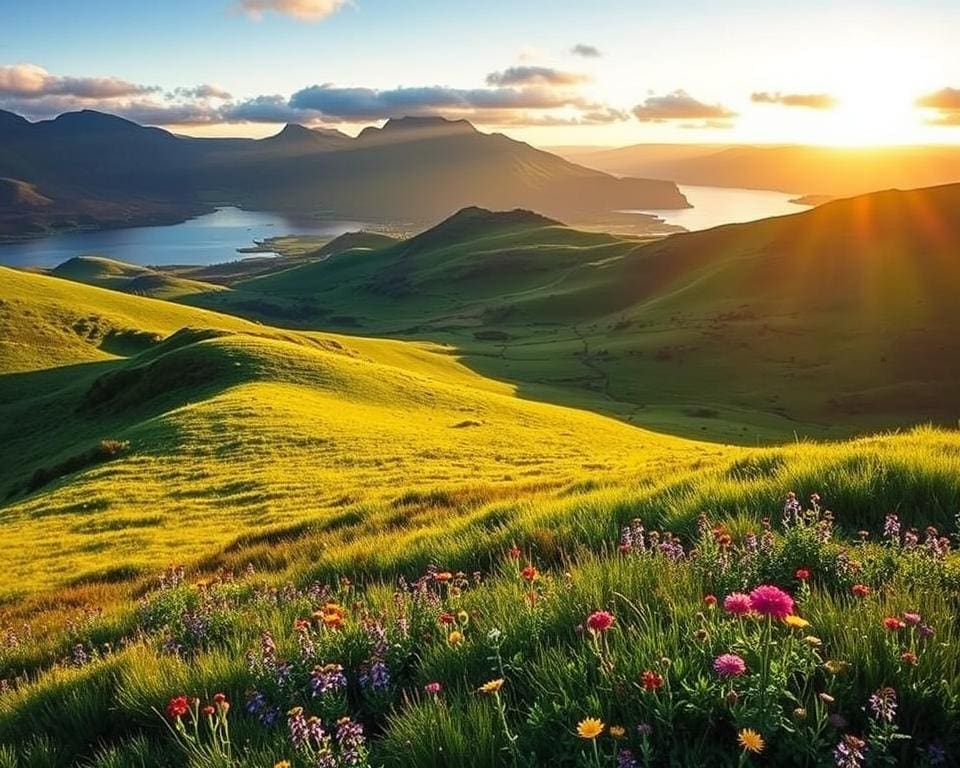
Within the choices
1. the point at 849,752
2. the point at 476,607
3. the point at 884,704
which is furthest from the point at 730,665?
the point at 476,607

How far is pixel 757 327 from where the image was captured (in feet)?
388

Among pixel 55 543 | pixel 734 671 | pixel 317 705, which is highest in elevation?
pixel 734 671

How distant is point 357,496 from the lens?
79.1 feet

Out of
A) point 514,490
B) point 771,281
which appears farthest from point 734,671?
point 771,281

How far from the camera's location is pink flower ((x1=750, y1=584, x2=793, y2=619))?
10.6ft

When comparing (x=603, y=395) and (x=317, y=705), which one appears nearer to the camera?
(x=317, y=705)

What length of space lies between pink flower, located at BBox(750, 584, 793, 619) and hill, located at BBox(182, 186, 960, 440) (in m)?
61.9

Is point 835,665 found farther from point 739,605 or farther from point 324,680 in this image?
point 324,680

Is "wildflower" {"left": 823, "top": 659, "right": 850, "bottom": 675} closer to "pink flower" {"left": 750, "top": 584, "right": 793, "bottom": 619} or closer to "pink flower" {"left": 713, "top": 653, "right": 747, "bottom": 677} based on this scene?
"pink flower" {"left": 750, "top": 584, "right": 793, "bottom": 619}

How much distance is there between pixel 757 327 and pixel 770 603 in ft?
406

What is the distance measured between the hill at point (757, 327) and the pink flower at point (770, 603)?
203 ft

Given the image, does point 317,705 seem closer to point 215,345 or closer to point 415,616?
point 415,616

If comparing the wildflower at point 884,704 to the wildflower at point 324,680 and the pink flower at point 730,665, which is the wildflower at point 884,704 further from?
the wildflower at point 324,680

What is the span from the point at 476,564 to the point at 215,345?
51662 millimetres
